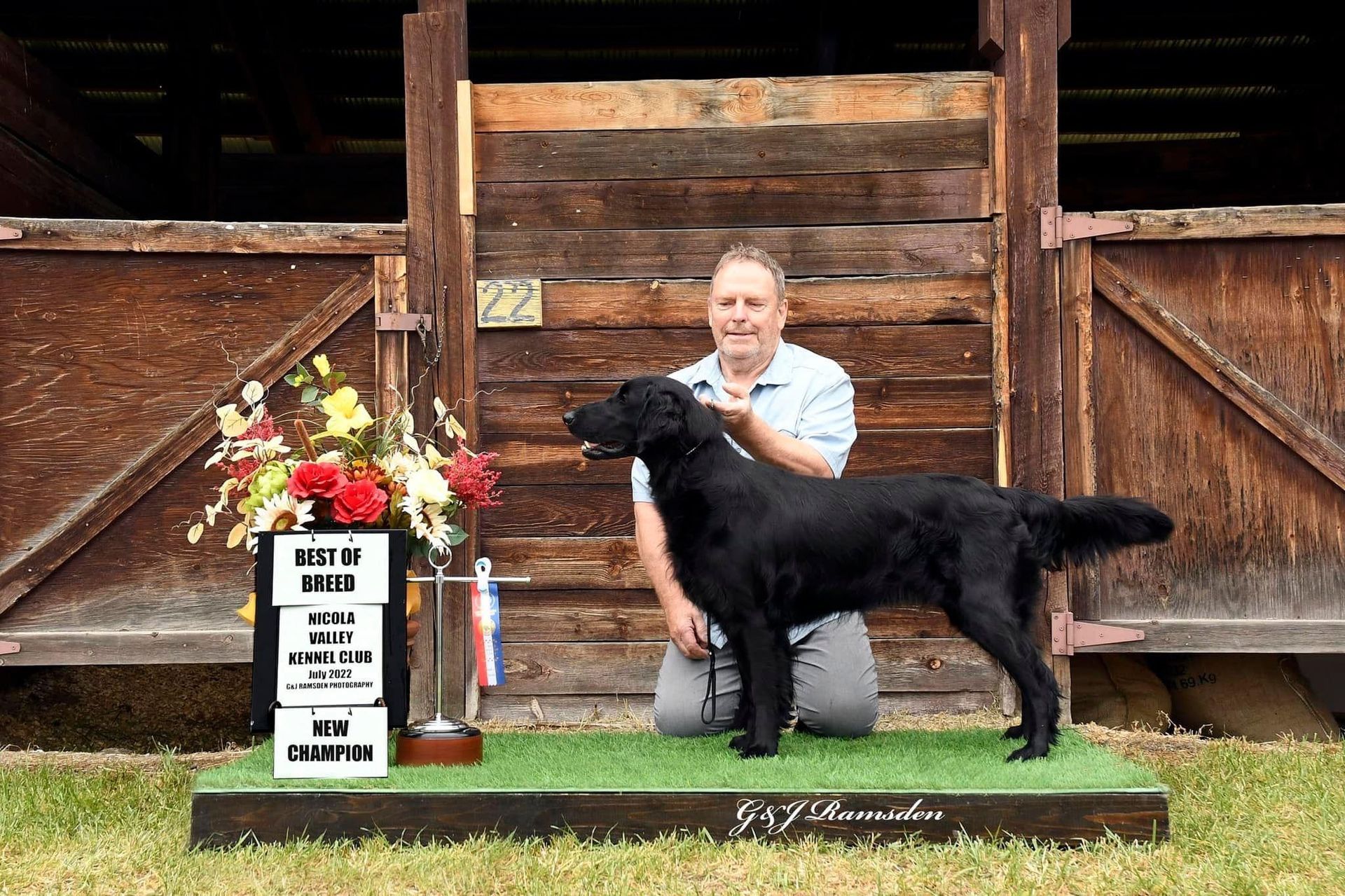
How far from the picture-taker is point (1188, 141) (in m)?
7.51

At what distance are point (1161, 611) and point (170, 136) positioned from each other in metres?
6.13

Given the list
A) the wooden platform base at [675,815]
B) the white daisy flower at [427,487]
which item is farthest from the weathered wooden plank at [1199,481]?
the white daisy flower at [427,487]

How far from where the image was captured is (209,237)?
4.54m

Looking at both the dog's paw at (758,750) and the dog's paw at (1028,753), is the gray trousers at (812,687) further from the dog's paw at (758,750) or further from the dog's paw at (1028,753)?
the dog's paw at (1028,753)

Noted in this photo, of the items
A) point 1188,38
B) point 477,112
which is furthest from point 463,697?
point 1188,38

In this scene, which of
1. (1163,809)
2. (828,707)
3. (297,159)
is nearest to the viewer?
(1163,809)

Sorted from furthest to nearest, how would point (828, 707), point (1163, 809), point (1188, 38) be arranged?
point (1188, 38), point (828, 707), point (1163, 809)

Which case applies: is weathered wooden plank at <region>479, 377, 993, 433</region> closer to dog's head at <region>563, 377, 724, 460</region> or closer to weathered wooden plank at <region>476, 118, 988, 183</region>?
weathered wooden plank at <region>476, 118, 988, 183</region>

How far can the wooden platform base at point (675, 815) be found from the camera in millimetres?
2707

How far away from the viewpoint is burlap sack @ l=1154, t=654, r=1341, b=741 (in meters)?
4.90

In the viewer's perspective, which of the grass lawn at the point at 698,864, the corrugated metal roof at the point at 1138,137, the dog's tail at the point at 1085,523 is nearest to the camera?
the grass lawn at the point at 698,864

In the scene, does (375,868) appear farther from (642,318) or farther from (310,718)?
(642,318)

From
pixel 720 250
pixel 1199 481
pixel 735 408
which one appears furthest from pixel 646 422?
pixel 1199 481

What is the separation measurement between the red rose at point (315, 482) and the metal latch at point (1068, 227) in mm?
2941
